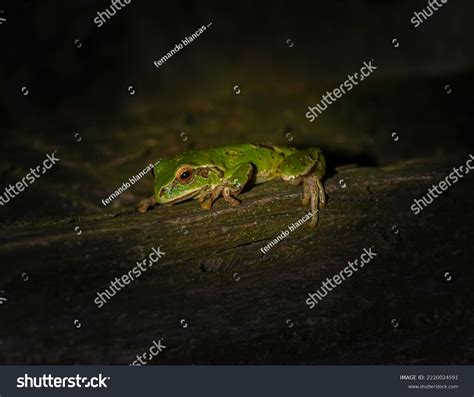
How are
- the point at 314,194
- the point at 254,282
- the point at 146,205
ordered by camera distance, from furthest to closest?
the point at 146,205, the point at 314,194, the point at 254,282

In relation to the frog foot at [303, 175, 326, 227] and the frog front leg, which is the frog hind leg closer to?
the frog foot at [303, 175, 326, 227]

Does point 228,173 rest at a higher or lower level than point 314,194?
higher

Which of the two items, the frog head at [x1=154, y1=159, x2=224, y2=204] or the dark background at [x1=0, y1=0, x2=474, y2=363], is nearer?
the frog head at [x1=154, y1=159, x2=224, y2=204]

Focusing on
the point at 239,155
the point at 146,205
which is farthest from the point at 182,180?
the point at 239,155

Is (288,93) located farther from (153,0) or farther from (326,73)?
(153,0)

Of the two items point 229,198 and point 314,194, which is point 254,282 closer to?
point 229,198

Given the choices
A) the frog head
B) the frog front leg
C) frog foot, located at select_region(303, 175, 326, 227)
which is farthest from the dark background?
frog foot, located at select_region(303, 175, 326, 227)
